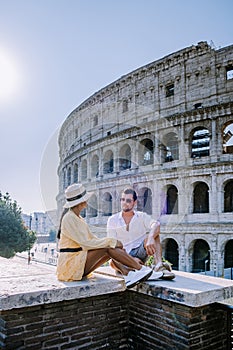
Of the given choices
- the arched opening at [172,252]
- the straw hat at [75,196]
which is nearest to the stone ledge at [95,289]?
the straw hat at [75,196]

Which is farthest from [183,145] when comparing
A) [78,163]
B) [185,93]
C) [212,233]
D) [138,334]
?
[138,334]

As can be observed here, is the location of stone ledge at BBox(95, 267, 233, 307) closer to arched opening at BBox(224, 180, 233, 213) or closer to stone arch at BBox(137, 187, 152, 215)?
arched opening at BBox(224, 180, 233, 213)

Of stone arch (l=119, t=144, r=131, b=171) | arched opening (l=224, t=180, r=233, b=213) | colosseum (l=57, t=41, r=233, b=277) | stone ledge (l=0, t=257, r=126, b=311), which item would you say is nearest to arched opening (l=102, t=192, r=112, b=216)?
colosseum (l=57, t=41, r=233, b=277)

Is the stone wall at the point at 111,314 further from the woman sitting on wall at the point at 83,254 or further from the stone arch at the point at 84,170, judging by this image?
the stone arch at the point at 84,170

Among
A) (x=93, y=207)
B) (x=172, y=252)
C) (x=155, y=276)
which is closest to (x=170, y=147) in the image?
(x=172, y=252)

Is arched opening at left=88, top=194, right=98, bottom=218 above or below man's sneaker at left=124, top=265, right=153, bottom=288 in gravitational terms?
above

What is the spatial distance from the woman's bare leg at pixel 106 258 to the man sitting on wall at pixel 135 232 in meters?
0.34

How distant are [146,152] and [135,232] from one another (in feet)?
72.7

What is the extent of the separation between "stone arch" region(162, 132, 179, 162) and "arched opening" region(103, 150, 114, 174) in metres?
5.33

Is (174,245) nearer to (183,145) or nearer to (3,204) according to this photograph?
(183,145)

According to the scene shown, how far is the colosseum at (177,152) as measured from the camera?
68.1ft

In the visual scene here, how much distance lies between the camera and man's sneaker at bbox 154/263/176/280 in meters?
3.41

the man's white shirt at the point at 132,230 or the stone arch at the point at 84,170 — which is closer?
the man's white shirt at the point at 132,230

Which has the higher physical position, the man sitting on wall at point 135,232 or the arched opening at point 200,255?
the man sitting on wall at point 135,232
